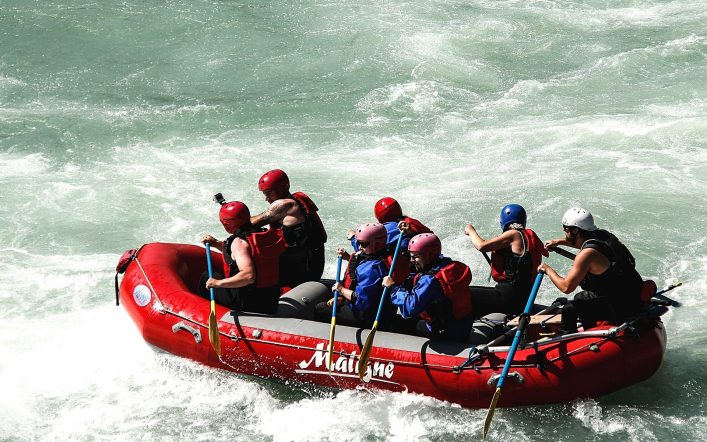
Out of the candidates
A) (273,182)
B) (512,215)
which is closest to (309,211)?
(273,182)

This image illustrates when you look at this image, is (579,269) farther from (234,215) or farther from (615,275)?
(234,215)

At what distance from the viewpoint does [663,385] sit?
786 centimetres

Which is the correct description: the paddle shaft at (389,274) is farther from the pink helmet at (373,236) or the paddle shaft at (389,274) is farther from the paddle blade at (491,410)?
the paddle blade at (491,410)

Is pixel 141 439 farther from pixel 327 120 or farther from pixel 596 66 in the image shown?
pixel 596 66

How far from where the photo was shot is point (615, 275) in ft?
23.4

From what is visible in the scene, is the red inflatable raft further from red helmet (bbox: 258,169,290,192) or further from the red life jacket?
red helmet (bbox: 258,169,290,192)

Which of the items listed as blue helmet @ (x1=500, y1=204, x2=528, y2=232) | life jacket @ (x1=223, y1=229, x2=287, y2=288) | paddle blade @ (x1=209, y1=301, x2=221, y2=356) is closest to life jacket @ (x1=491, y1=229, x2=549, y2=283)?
blue helmet @ (x1=500, y1=204, x2=528, y2=232)

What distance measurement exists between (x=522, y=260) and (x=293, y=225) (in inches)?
83.3

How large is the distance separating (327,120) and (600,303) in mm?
8524

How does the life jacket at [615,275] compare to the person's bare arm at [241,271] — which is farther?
the person's bare arm at [241,271]

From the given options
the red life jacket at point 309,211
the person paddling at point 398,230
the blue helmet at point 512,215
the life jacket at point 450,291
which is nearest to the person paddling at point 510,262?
the blue helmet at point 512,215

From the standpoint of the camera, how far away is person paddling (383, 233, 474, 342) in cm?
722

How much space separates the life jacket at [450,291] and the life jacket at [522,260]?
72cm

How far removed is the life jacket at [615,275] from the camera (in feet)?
23.2
